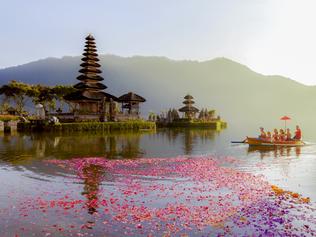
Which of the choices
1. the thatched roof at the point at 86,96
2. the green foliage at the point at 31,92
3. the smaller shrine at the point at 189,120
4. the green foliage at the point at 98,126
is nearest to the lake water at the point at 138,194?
the green foliage at the point at 98,126

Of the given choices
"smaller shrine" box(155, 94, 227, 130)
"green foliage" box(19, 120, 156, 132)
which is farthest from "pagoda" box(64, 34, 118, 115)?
"smaller shrine" box(155, 94, 227, 130)

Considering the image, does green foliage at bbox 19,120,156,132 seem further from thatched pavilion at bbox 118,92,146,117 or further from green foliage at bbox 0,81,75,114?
Answer: green foliage at bbox 0,81,75,114

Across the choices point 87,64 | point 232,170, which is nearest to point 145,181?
point 232,170

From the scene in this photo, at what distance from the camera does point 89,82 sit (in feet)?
197

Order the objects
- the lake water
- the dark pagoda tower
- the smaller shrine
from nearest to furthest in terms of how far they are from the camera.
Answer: the lake water, the dark pagoda tower, the smaller shrine

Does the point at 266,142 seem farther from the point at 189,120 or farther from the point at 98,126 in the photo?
the point at 189,120

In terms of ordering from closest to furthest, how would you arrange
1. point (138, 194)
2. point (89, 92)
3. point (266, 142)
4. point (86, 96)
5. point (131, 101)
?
point (138, 194)
point (266, 142)
point (86, 96)
point (89, 92)
point (131, 101)

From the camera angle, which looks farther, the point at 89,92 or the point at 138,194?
the point at 89,92

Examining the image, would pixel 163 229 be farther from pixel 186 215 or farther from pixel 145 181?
pixel 145 181

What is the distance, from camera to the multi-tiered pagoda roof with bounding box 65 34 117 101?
187 feet

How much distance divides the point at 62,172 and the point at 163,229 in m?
9.28

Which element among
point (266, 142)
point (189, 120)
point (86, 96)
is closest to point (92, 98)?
point (86, 96)

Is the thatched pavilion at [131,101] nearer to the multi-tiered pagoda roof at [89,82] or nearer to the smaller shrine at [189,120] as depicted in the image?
the multi-tiered pagoda roof at [89,82]

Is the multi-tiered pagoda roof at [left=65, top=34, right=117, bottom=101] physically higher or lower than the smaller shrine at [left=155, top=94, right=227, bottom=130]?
higher
